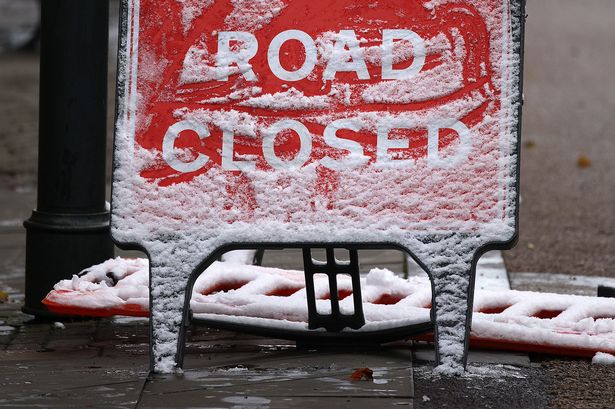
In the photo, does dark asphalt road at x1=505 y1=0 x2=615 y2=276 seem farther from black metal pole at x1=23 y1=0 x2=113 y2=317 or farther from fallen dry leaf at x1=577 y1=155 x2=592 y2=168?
black metal pole at x1=23 y1=0 x2=113 y2=317

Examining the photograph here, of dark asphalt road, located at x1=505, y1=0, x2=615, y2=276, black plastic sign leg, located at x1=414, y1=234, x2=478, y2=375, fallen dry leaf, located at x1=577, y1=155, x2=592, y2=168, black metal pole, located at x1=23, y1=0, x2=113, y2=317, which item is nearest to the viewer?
black plastic sign leg, located at x1=414, y1=234, x2=478, y2=375

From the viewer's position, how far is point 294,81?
4.19 metres

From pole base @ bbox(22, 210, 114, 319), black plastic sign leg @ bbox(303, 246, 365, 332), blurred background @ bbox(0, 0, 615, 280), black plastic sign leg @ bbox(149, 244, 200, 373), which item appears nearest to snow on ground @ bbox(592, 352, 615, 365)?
black plastic sign leg @ bbox(303, 246, 365, 332)

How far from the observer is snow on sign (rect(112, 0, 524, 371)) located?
4074mm

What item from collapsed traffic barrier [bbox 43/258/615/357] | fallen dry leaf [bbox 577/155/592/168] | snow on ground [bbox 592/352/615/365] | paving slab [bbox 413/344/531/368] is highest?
fallen dry leaf [bbox 577/155/592/168]

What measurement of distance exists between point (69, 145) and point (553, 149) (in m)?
6.72

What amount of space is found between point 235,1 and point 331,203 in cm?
75

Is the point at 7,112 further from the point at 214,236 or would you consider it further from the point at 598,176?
the point at 214,236

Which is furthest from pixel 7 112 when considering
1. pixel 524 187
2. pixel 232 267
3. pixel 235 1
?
pixel 235 1

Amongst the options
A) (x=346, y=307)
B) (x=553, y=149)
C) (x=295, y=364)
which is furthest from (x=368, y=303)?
(x=553, y=149)

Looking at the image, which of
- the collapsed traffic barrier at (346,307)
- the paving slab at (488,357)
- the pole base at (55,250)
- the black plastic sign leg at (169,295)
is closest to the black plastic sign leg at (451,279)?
the collapsed traffic barrier at (346,307)

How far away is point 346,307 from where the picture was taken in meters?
4.69

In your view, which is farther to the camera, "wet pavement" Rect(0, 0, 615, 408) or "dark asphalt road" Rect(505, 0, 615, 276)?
"dark asphalt road" Rect(505, 0, 615, 276)

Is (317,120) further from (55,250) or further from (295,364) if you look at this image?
(55,250)
